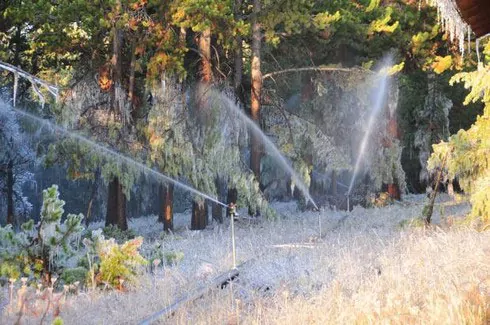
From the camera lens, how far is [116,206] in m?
19.8

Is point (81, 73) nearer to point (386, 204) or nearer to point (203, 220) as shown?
point (203, 220)

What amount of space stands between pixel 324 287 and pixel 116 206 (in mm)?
12920

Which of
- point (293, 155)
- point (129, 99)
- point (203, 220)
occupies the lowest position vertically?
point (203, 220)

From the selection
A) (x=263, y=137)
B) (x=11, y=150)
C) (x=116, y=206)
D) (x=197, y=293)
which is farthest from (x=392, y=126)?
(x=197, y=293)

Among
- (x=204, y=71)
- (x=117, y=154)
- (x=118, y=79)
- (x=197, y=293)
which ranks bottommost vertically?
(x=197, y=293)

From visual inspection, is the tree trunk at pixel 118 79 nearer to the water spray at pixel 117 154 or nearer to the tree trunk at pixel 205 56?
the water spray at pixel 117 154

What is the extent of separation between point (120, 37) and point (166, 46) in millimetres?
1466

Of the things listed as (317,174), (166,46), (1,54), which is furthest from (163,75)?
(317,174)

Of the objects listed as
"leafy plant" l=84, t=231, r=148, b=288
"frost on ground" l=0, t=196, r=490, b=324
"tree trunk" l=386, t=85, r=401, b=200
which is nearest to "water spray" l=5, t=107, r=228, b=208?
"frost on ground" l=0, t=196, r=490, b=324

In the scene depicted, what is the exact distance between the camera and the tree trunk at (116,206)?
1944cm

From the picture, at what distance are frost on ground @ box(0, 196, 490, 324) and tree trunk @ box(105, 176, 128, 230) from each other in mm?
6695

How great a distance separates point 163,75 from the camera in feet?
61.6

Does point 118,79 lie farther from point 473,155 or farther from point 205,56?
point 473,155

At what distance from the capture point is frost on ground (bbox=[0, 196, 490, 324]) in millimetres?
5836
